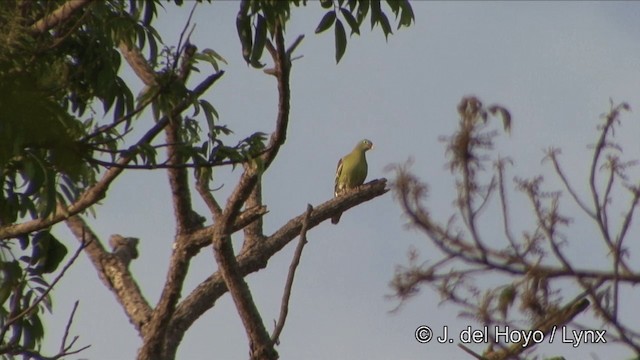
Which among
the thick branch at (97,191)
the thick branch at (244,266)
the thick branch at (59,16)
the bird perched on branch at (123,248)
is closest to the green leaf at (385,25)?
the thick branch at (97,191)

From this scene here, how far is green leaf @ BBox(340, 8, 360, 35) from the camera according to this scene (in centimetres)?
508

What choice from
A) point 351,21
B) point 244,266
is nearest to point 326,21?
point 351,21

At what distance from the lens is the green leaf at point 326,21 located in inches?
201

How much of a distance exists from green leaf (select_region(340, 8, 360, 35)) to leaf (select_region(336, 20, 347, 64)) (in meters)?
0.03

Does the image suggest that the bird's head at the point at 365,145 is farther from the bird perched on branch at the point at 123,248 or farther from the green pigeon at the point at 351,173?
the bird perched on branch at the point at 123,248

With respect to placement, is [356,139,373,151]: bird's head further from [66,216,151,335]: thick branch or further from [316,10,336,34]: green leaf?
[316,10,336,34]: green leaf

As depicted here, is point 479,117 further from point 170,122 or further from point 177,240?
point 177,240

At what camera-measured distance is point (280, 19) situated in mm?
5133

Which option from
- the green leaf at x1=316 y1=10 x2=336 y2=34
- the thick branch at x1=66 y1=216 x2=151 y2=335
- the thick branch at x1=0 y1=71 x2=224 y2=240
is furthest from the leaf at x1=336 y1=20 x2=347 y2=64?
the thick branch at x1=66 y1=216 x2=151 y2=335

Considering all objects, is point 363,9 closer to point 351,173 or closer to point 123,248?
point 123,248

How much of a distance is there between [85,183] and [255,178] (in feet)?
3.39

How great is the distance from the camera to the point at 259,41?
16.4 feet

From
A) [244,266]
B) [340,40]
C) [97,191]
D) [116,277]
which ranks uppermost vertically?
[116,277]

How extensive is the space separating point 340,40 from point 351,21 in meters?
0.11
